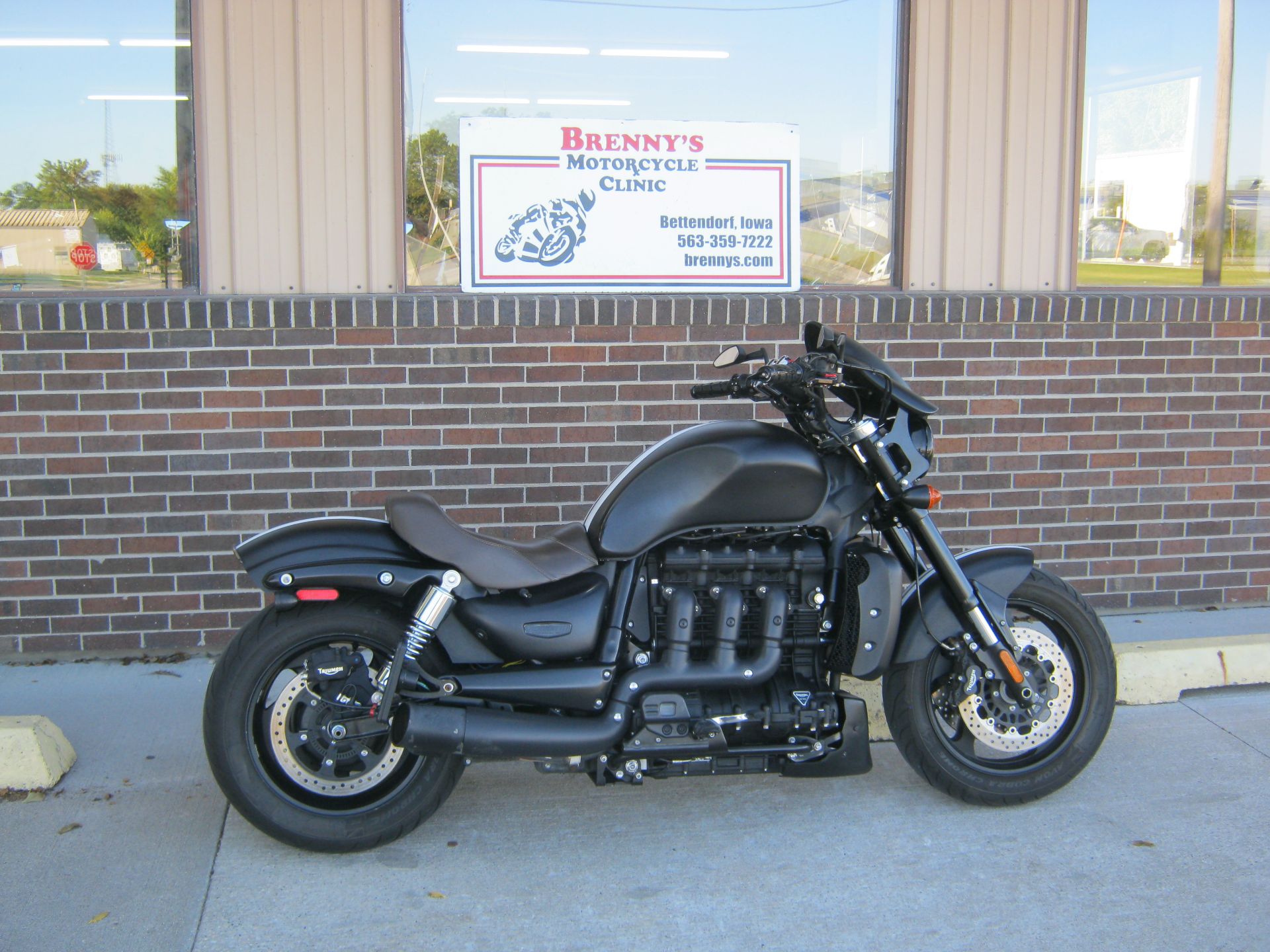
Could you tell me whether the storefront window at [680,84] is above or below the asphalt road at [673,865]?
above

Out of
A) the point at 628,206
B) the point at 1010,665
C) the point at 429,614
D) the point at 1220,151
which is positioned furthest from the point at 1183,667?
the point at 429,614

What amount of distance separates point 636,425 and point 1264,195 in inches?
144

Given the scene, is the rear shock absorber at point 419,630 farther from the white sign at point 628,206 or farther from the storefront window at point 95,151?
the storefront window at point 95,151

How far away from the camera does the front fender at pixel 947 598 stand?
144 inches

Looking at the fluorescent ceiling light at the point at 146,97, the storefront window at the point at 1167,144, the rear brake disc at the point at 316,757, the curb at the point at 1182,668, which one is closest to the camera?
the rear brake disc at the point at 316,757

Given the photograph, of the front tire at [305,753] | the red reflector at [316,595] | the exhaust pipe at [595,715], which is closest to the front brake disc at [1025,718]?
the exhaust pipe at [595,715]

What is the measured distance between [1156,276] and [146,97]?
16.1 ft

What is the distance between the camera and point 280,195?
5.06m

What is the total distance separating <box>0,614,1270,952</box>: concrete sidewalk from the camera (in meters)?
3.14

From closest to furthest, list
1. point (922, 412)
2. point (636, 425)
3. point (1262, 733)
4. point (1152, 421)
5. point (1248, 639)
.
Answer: point (922, 412), point (1262, 733), point (1248, 639), point (636, 425), point (1152, 421)

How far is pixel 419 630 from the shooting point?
133 inches

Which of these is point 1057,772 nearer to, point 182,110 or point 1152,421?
point 1152,421

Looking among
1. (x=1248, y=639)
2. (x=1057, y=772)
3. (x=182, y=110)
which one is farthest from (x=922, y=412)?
(x=182, y=110)

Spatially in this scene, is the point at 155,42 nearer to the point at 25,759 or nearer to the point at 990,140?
the point at 25,759
